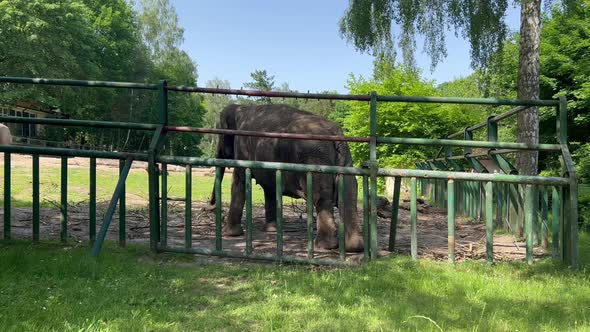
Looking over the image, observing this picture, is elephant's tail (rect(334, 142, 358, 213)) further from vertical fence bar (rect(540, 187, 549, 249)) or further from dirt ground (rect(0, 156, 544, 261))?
vertical fence bar (rect(540, 187, 549, 249))

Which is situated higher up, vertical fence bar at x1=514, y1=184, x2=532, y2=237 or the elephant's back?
the elephant's back

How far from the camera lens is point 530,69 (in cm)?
858

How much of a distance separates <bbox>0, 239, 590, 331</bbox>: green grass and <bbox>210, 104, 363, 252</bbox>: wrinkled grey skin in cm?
89

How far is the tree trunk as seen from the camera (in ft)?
28.1

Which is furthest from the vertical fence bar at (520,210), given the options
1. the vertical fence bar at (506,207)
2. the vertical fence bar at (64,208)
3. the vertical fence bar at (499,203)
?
the vertical fence bar at (64,208)

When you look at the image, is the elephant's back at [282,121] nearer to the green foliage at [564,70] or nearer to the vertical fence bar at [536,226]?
the vertical fence bar at [536,226]

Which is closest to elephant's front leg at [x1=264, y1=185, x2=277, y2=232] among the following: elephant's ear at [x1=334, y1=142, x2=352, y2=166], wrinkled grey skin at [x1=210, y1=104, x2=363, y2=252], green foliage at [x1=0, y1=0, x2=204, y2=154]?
wrinkled grey skin at [x1=210, y1=104, x2=363, y2=252]

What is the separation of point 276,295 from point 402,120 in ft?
64.1

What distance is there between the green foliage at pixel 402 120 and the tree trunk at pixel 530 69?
488 inches

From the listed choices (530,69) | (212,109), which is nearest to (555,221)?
(530,69)

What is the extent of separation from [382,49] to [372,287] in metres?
8.57

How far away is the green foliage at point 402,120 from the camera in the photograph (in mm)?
21922

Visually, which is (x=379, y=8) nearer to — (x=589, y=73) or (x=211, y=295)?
(x=211, y=295)

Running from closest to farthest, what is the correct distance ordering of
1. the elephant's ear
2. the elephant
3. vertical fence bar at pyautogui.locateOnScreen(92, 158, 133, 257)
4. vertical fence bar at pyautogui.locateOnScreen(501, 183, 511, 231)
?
the elephant → vertical fence bar at pyautogui.locateOnScreen(92, 158, 133, 257) → the elephant's ear → vertical fence bar at pyautogui.locateOnScreen(501, 183, 511, 231)
